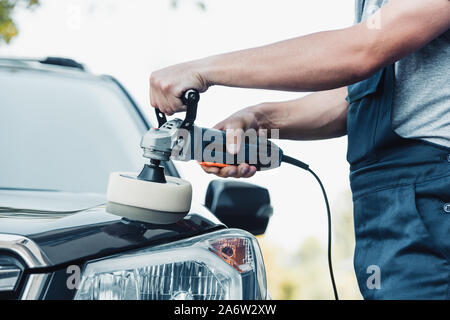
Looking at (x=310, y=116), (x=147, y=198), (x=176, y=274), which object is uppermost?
(x=310, y=116)

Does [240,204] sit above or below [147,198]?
above

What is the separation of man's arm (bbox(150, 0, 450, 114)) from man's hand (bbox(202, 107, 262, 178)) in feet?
0.95

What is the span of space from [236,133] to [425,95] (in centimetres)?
51

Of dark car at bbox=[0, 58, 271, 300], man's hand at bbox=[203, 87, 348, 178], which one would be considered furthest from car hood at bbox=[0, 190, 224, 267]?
man's hand at bbox=[203, 87, 348, 178]

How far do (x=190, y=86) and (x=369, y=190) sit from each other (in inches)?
21.1

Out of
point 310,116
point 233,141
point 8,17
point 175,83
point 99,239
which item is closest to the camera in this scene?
point 99,239

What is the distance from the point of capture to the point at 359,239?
1527mm

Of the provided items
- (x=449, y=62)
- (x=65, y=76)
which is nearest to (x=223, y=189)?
(x=449, y=62)

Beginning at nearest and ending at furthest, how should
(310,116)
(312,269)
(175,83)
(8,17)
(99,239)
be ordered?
(99,239) < (175,83) < (310,116) < (8,17) < (312,269)

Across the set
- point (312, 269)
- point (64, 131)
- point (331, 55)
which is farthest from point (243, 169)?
point (312, 269)

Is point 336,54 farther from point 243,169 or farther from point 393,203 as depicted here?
point 243,169

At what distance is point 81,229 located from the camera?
1250 millimetres

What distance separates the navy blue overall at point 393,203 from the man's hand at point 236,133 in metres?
0.30
